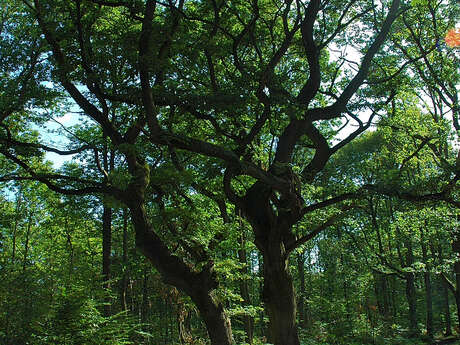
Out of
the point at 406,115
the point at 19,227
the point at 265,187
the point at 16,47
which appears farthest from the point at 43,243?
the point at 406,115

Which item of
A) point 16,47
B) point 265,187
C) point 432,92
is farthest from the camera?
point 432,92

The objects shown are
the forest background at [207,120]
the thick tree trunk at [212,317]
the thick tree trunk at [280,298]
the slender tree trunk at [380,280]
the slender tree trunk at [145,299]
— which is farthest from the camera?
the slender tree trunk at [380,280]

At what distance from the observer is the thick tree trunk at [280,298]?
8.09 metres

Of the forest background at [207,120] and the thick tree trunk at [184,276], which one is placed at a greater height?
the forest background at [207,120]

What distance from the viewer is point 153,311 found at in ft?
91.5

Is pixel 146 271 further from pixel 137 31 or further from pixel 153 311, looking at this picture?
pixel 137 31

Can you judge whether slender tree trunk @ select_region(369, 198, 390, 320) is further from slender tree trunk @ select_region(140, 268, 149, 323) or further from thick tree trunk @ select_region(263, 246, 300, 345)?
slender tree trunk @ select_region(140, 268, 149, 323)

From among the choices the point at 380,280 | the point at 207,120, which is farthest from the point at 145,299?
the point at 380,280

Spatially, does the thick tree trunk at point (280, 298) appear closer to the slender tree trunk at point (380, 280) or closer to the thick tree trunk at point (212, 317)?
the thick tree trunk at point (212, 317)

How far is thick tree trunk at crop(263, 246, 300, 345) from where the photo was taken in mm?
8086

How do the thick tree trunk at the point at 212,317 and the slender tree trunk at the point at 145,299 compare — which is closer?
the thick tree trunk at the point at 212,317

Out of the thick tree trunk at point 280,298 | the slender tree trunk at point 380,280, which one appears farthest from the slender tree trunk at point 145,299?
the thick tree trunk at point 280,298

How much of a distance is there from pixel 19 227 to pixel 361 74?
2303 centimetres

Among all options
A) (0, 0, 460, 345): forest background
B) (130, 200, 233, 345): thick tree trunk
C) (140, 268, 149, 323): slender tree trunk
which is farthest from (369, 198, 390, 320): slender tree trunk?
(130, 200, 233, 345): thick tree trunk
